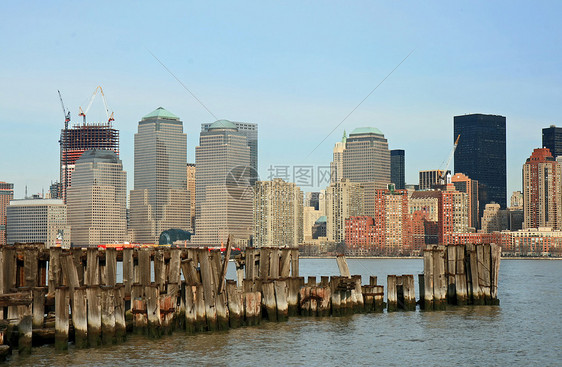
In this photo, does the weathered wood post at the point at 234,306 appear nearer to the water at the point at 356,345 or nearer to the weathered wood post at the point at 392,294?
the water at the point at 356,345

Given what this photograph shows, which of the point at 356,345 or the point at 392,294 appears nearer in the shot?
the point at 356,345

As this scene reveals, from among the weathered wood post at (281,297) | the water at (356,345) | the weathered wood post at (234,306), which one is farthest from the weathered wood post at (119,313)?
the weathered wood post at (281,297)

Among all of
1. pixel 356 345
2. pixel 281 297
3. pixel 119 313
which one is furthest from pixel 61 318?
pixel 356 345

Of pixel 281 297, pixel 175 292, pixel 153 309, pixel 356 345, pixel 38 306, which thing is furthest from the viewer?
pixel 281 297

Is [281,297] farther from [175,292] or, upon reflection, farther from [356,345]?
[175,292]

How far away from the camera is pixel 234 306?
4397 centimetres

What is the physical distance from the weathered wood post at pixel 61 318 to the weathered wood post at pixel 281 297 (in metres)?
12.8

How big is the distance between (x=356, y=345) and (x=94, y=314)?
14.0m

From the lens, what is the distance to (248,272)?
49094mm

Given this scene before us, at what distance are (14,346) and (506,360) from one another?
23.3 m

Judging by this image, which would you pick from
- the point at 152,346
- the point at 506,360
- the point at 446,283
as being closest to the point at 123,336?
the point at 152,346

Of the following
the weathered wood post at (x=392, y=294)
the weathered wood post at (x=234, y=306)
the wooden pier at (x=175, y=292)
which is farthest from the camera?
the weathered wood post at (x=392, y=294)

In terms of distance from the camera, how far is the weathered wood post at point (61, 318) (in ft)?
118

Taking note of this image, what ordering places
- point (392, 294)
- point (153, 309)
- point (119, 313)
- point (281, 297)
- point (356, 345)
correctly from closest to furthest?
point (119, 313)
point (153, 309)
point (356, 345)
point (281, 297)
point (392, 294)
